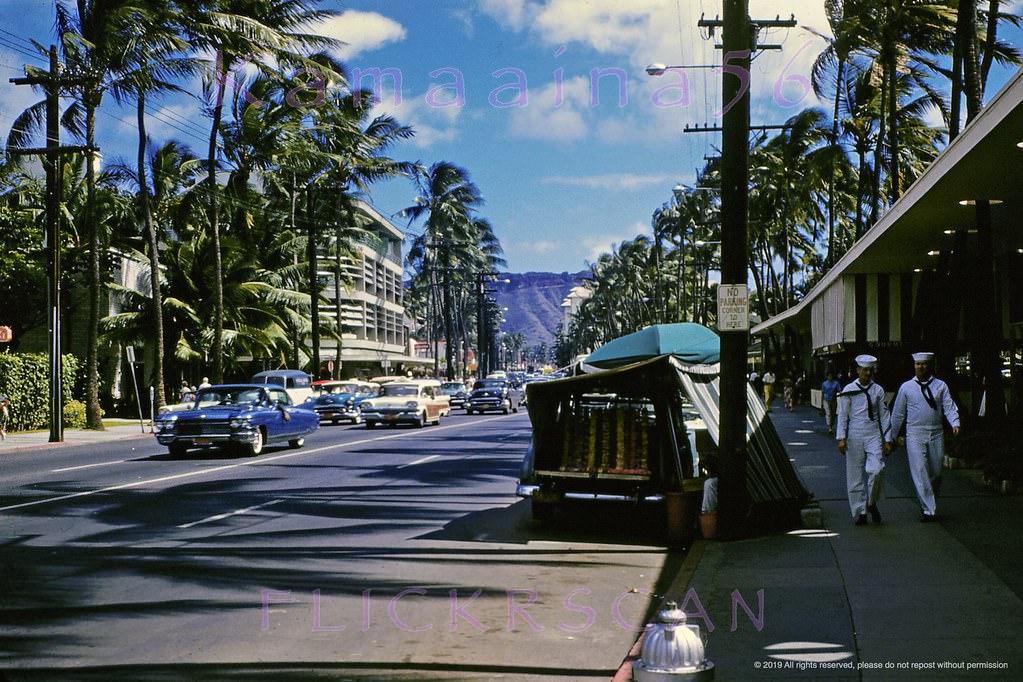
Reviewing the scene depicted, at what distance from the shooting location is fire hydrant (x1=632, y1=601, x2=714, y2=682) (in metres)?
5.41

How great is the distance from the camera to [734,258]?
1157cm

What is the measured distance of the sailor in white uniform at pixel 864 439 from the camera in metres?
11.8

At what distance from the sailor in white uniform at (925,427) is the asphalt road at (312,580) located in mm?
3010

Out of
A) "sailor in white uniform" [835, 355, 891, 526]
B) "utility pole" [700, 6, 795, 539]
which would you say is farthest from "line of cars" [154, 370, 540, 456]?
"sailor in white uniform" [835, 355, 891, 526]

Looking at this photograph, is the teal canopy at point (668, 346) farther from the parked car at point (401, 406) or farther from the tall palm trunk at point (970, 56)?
the parked car at point (401, 406)

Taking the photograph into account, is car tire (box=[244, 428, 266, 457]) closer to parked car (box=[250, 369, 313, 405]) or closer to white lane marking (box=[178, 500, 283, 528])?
white lane marking (box=[178, 500, 283, 528])

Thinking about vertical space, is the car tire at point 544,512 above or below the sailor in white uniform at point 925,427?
below

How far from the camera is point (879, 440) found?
11859 millimetres

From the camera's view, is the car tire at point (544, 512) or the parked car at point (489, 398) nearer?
the car tire at point (544, 512)

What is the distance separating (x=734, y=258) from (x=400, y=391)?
2803 centimetres

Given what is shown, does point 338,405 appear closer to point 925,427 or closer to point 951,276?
point 951,276

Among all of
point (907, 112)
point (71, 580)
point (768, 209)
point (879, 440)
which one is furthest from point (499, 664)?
point (768, 209)

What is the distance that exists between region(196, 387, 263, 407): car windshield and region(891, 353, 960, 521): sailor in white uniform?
53.2 feet

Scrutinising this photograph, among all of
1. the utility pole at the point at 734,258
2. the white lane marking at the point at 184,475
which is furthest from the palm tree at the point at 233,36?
the utility pole at the point at 734,258
